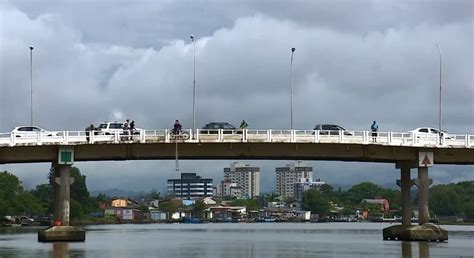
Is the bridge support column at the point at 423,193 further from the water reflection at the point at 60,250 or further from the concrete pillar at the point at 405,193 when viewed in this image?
the water reflection at the point at 60,250

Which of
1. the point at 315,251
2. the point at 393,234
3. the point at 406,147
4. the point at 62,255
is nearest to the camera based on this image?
the point at 62,255

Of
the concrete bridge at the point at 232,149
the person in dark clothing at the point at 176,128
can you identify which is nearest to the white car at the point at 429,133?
the concrete bridge at the point at 232,149

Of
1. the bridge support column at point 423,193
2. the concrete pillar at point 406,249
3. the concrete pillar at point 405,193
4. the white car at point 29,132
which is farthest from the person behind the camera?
the concrete pillar at point 405,193

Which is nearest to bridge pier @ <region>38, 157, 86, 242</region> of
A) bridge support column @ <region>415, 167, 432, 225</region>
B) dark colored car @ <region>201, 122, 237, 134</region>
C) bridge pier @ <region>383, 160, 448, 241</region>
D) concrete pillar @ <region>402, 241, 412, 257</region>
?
dark colored car @ <region>201, 122, 237, 134</region>

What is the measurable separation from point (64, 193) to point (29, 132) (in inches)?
253

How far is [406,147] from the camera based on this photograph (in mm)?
83625

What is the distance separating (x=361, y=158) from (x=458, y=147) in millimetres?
9335

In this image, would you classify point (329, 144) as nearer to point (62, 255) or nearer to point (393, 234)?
point (393, 234)

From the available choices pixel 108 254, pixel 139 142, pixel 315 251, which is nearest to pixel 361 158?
pixel 315 251

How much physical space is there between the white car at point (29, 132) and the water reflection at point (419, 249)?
3234cm

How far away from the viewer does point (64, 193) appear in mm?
79375

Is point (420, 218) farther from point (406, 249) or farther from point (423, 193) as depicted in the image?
point (406, 249)

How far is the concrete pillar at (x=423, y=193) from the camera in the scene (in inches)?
3327

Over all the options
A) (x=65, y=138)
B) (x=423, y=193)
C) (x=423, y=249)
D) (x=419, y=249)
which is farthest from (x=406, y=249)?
(x=65, y=138)
